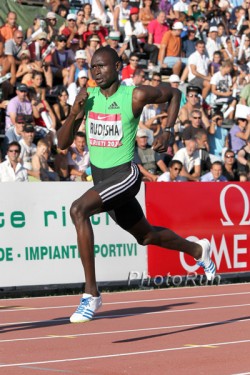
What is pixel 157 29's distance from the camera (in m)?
22.5

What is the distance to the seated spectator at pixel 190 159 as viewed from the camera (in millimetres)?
17766

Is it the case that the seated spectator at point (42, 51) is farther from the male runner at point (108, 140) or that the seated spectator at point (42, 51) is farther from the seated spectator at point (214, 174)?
the male runner at point (108, 140)

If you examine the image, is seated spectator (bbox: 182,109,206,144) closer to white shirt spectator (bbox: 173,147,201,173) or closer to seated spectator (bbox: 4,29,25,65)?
white shirt spectator (bbox: 173,147,201,173)

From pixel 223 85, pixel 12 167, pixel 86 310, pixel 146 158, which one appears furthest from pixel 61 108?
pixel 86 310

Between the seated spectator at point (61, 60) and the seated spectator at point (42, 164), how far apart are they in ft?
10.7

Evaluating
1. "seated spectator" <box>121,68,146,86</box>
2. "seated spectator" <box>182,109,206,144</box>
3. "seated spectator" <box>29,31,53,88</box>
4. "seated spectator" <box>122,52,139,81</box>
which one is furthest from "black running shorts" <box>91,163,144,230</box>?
"seated spectator" <box>122,52,139,81</box>

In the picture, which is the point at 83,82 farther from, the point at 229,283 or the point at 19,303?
the point at 19,303

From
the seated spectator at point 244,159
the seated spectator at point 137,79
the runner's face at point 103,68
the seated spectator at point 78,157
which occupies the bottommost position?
the seated spectator at point 244,159

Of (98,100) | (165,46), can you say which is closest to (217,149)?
(165,46)

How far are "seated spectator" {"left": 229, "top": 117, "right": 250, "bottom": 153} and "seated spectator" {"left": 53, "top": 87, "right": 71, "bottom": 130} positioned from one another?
3.63m

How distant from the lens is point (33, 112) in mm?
17422

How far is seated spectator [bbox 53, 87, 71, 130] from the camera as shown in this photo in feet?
58.9

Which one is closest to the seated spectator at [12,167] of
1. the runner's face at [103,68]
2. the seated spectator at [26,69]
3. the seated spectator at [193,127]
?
the seated spectator at [26,69]

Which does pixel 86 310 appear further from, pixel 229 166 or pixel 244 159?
pixel 244 159
